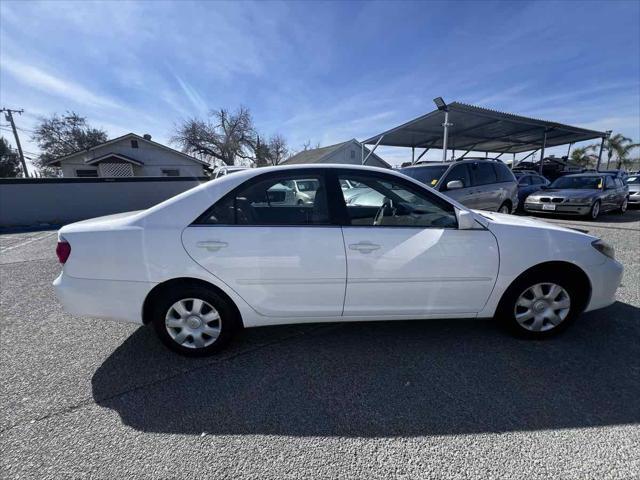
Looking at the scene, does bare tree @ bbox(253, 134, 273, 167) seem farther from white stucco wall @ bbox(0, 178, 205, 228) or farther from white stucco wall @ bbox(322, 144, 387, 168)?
white stucco wall @ bbox(0, 178, 205, 228)

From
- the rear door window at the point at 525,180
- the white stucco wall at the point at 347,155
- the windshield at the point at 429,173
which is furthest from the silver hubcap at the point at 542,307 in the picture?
the white stucco wall at the point at 347,155

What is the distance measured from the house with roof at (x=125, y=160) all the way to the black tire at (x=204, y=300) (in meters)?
18.9

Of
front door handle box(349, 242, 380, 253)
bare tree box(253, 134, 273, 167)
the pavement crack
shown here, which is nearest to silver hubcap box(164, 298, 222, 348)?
the pavement crack

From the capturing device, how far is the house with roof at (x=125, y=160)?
1964 centimetres

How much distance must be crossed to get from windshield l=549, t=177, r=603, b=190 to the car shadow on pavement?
29.9 feet

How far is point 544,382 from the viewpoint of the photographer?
215cm

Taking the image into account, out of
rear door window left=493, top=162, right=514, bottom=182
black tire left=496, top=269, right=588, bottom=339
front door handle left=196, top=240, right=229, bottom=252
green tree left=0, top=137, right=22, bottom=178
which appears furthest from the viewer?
green tree left=0, top=137, right=22, bottom=178

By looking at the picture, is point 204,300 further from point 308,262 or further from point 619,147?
point 619,147

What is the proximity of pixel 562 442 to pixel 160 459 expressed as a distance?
2.30 meters

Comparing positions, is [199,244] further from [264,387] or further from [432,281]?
[432,281]

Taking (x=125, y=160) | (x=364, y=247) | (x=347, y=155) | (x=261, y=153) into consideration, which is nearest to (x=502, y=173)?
(x=364, y=247)

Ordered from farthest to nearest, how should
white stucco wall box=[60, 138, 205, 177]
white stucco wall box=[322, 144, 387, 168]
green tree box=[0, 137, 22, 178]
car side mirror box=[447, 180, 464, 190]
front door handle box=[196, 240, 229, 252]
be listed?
green tree box=[0, 137, 22, 178]
white stucco wall box=[322, 144, 387, 168]
white stucco wall box=[60, 138, 205, 177]
car side mirror box=[447, 180, 464, 190]
front door handle box=[196, 240, 229, 252]

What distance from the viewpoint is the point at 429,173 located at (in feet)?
21.7

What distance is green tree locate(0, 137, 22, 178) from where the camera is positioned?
32.4 m
